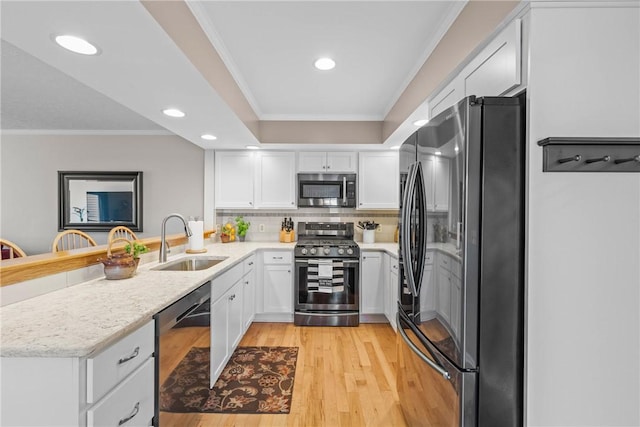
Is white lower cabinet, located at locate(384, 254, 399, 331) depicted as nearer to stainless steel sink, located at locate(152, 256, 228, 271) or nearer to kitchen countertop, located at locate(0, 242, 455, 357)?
stainless steel sink, located at locate(152, 256, 228, 271)

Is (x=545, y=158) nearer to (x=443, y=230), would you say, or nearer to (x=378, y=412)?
(x=443, y=230)

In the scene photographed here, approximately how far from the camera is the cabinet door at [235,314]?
254cm

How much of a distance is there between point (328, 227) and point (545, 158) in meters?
3.14

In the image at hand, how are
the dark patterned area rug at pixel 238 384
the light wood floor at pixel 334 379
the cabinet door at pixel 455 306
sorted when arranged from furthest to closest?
the light wood floor at pixel 334 379 < the dark patterned area rug at pixel 238 384 < the cabinet door at pixel 455 306

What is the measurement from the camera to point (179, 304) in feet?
5.28

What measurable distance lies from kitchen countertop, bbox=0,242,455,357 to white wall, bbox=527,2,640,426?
387mm

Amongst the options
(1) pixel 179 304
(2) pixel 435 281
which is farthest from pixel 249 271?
(2) pixel 435 281

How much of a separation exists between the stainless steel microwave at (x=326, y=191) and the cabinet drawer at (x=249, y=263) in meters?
0.93

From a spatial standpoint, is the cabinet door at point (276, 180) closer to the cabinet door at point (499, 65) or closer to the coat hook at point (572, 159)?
the cabinet door at point (499, 65)

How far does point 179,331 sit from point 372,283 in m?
2.41

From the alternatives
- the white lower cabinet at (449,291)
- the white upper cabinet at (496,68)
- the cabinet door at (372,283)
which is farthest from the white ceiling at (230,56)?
the cabinet door at (372,283)

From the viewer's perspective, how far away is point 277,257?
3.60 meters

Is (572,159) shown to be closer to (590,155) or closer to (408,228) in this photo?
(590,155)

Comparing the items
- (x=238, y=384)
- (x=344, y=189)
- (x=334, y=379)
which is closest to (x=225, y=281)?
(x=238, y=384)
